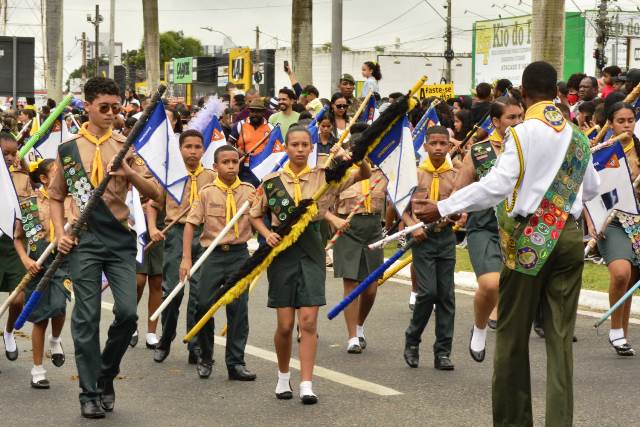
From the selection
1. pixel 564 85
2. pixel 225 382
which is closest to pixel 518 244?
pixel 225 382

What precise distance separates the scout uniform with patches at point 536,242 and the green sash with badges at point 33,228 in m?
3.98

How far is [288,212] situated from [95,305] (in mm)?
1431

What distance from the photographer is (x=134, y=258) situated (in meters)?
8.10

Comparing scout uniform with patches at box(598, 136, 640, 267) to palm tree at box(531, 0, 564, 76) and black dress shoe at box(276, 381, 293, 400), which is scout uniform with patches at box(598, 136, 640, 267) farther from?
palm tree at box(531, 0, 564, 76)

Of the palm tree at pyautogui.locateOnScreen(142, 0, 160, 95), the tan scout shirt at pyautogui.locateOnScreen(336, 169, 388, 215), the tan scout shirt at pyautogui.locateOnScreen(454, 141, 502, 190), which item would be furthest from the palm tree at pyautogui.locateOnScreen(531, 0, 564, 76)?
the palm tree at pyautogui.locateOnScreen(142, 0, 160, 95)

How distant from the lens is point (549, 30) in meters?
16.7

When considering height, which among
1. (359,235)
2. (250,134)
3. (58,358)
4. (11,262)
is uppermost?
(250,134)

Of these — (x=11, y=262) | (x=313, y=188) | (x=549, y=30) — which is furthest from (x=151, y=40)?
(x=313, y=188)

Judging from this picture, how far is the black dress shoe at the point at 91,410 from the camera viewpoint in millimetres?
7773

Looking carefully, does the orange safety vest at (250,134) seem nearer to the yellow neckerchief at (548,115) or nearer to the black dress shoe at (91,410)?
the black dress shoe at (91,410)

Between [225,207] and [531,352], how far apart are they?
263 cm

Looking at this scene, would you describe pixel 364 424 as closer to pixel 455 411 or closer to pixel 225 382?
pixel 455 411

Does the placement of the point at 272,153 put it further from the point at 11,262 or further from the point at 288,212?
the point at 288,212

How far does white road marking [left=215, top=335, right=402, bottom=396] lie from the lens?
8.60 metres
